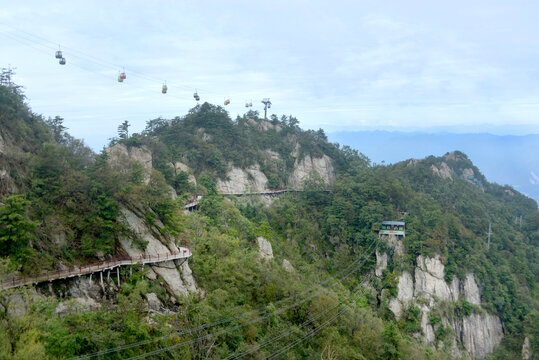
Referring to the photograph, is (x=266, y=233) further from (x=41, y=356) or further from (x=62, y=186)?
(x=41, y=356)

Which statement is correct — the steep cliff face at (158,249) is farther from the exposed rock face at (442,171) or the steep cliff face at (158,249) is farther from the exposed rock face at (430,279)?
the exposed rock face at (442,171)

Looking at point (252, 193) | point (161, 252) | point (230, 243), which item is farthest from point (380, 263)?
point (161, 252)

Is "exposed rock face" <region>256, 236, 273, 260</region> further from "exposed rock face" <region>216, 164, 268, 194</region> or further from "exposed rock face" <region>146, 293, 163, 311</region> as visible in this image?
"exposed rock face" <region>146, 293, 163, 311</region>

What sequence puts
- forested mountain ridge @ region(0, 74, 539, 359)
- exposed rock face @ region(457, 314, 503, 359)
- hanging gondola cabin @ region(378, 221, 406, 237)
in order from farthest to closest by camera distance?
hanging gondola cabin @ region(378, 221, 406, 237), exposed rock face @ region(457, 314, 503, 359), forested mountain ridge @ region(0, 74, 539, 359)

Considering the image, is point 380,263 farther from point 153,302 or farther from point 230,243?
point 153,302

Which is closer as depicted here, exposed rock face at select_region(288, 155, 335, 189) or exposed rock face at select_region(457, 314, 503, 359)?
exposed rock face at select_region(457, 314, 503, 359)

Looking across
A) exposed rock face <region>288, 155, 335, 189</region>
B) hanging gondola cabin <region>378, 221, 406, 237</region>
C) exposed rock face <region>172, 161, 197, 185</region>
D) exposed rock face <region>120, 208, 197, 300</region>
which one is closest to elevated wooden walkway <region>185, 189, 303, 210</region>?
exposed rock face <region>288, 155, 335, 189</region>

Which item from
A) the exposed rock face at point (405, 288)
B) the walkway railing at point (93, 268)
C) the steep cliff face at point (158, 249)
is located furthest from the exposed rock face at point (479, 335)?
the walkway railing at point (93, 268)
